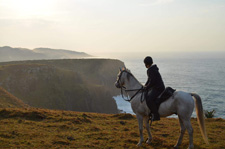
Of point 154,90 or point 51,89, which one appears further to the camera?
point 51,89

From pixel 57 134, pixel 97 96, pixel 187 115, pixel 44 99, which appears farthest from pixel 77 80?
pixel 187 115

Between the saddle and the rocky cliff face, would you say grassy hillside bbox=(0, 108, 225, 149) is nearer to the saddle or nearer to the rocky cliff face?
the saddle

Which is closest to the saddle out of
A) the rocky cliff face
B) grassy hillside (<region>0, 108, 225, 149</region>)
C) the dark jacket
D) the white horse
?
the white horse

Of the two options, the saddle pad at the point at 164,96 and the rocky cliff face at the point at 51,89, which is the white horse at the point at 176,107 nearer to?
the saddle pad at the point at 164,96

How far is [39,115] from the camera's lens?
17.2 meters

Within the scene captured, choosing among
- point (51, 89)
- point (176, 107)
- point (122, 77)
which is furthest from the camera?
point (51, 89)

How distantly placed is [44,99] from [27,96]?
4.68 meters

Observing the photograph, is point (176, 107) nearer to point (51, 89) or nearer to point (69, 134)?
point (69, 134)

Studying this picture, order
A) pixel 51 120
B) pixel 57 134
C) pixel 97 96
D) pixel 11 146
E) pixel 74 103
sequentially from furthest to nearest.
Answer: pixel 97 96 → pixel 74 103 → pixel 51 120 → pixel 57 134 → pixel 11 146

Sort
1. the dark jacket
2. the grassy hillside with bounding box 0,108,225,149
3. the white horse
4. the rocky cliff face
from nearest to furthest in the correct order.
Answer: the white horse → the dark jacket → the grassy hillside with bounding box 0,108,225,149 → the rocky cliff face

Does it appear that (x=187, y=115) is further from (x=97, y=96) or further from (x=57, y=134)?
(x=97, y=96)

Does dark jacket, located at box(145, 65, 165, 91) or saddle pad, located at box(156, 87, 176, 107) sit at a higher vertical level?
dark jacket, located at box(145, 65, 165, 91)

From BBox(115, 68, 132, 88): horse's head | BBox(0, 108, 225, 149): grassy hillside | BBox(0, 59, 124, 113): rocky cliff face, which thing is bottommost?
BBox(0, 59, 124, 113): rocky cliff face

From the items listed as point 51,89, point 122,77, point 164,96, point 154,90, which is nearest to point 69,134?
point 122,77
